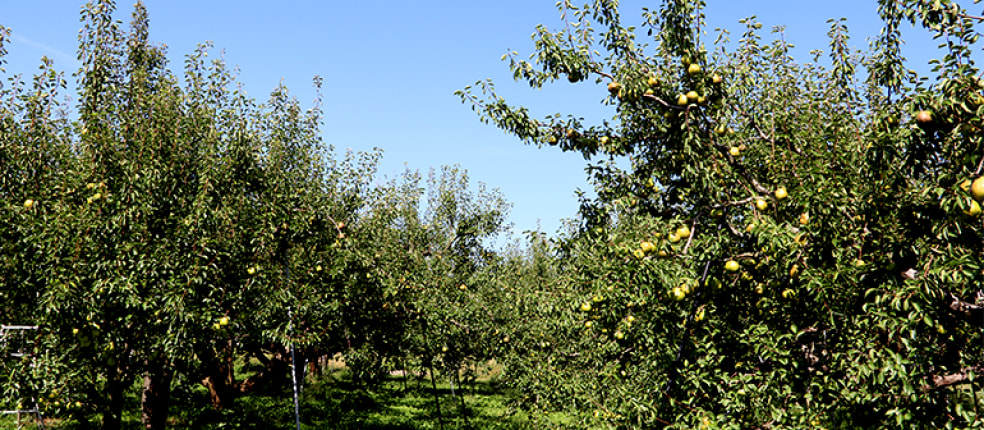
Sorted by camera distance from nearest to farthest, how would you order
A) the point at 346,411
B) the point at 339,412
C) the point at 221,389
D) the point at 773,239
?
the point at 773,239
the point at 221,389
the point at 339,412
the point at 346,411

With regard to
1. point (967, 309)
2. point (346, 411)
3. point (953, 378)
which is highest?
point (967, 309)

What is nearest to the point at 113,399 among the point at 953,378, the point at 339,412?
the point at 953,378

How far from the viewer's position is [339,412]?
20.4 metres

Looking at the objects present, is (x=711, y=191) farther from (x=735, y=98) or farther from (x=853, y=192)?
(x=735, y=98)

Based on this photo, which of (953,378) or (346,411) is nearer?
(953,378)

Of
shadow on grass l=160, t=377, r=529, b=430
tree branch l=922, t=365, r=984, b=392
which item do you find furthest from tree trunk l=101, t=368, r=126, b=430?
tree branch l=922, t=365, r=984, b=392

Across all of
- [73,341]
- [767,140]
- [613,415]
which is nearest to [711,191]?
[767,140]

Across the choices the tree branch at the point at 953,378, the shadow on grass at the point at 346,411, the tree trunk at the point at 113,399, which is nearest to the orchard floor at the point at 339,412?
the shadow on grass at the point at 346,411

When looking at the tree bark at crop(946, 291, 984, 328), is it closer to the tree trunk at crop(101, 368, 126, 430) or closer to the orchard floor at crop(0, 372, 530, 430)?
the orchard floor at crop(0, 372, 530, 430)

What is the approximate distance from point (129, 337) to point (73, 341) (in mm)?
607

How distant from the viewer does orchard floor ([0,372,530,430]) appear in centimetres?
1617

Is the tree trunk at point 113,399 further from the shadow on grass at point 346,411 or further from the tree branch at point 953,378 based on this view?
the tree branch at point 953,378

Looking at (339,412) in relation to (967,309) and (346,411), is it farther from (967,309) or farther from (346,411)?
(967,309)

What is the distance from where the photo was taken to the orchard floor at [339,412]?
16.2m
